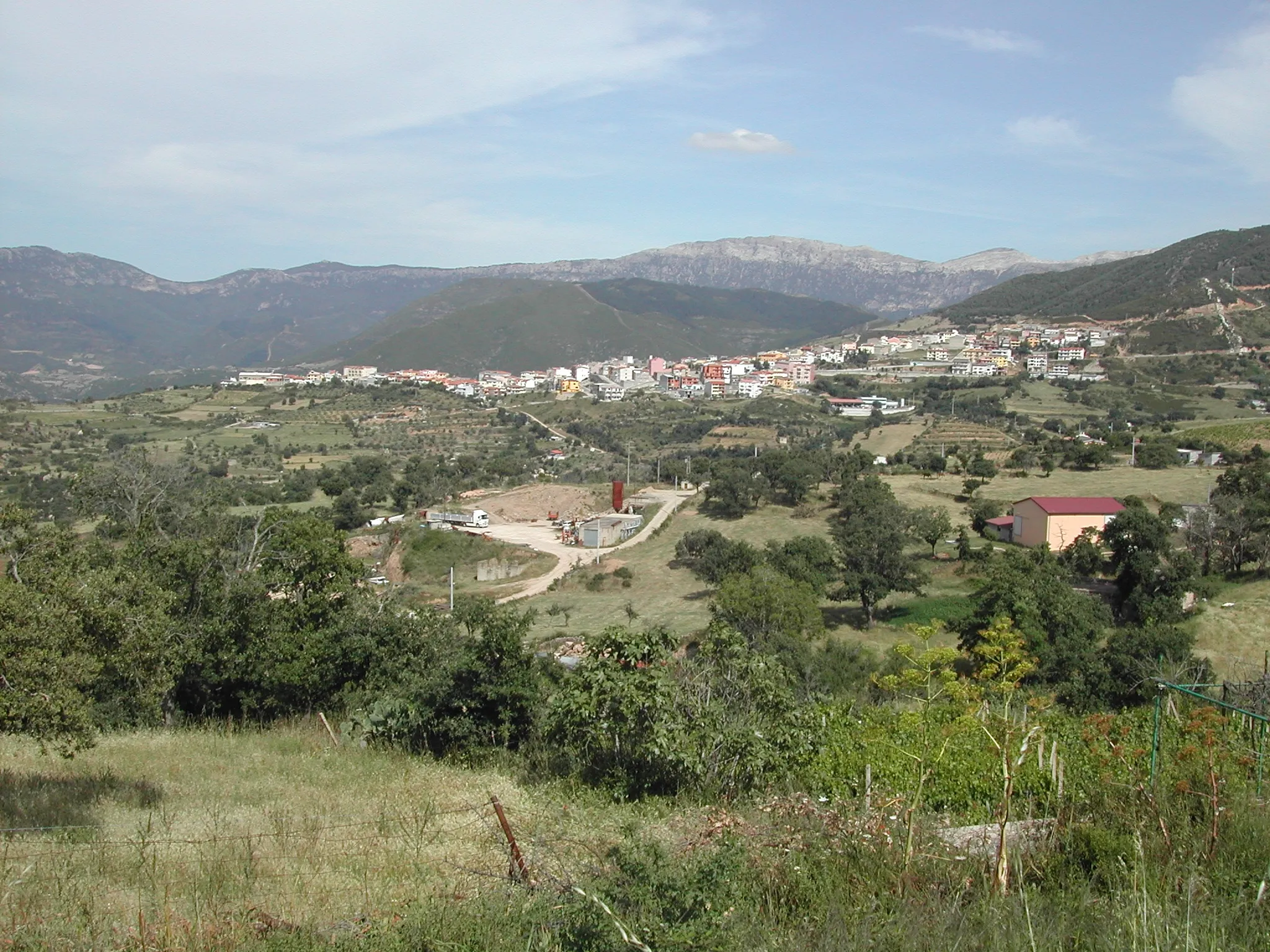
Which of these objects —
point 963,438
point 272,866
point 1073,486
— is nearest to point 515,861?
point 272,866

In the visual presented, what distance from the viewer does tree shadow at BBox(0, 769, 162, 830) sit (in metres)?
5.32

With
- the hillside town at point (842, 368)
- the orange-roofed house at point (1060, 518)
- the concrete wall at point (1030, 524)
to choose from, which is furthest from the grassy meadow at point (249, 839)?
the hillside town at point (842, 368)

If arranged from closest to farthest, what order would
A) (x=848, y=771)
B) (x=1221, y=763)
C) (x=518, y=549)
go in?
(x=1221, y=763), (x=848, y=771), (x=518, y=549)

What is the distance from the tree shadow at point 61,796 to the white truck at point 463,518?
A: 111 feet

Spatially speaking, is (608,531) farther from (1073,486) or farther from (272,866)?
(272,866)

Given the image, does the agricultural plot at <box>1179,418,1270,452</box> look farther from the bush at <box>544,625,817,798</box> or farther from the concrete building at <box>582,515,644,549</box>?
the bush at <box>544,625,817,798</box>

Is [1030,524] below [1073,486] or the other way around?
below

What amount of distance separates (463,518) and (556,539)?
4.63 m

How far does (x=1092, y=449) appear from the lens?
42.2 meters

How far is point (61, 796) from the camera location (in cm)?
589

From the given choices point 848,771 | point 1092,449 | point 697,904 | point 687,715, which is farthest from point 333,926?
point 1092,449

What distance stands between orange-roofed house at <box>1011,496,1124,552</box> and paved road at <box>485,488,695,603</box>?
14596mm

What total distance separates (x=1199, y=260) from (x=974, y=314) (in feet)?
105

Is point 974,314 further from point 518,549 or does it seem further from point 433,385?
point 518,549
